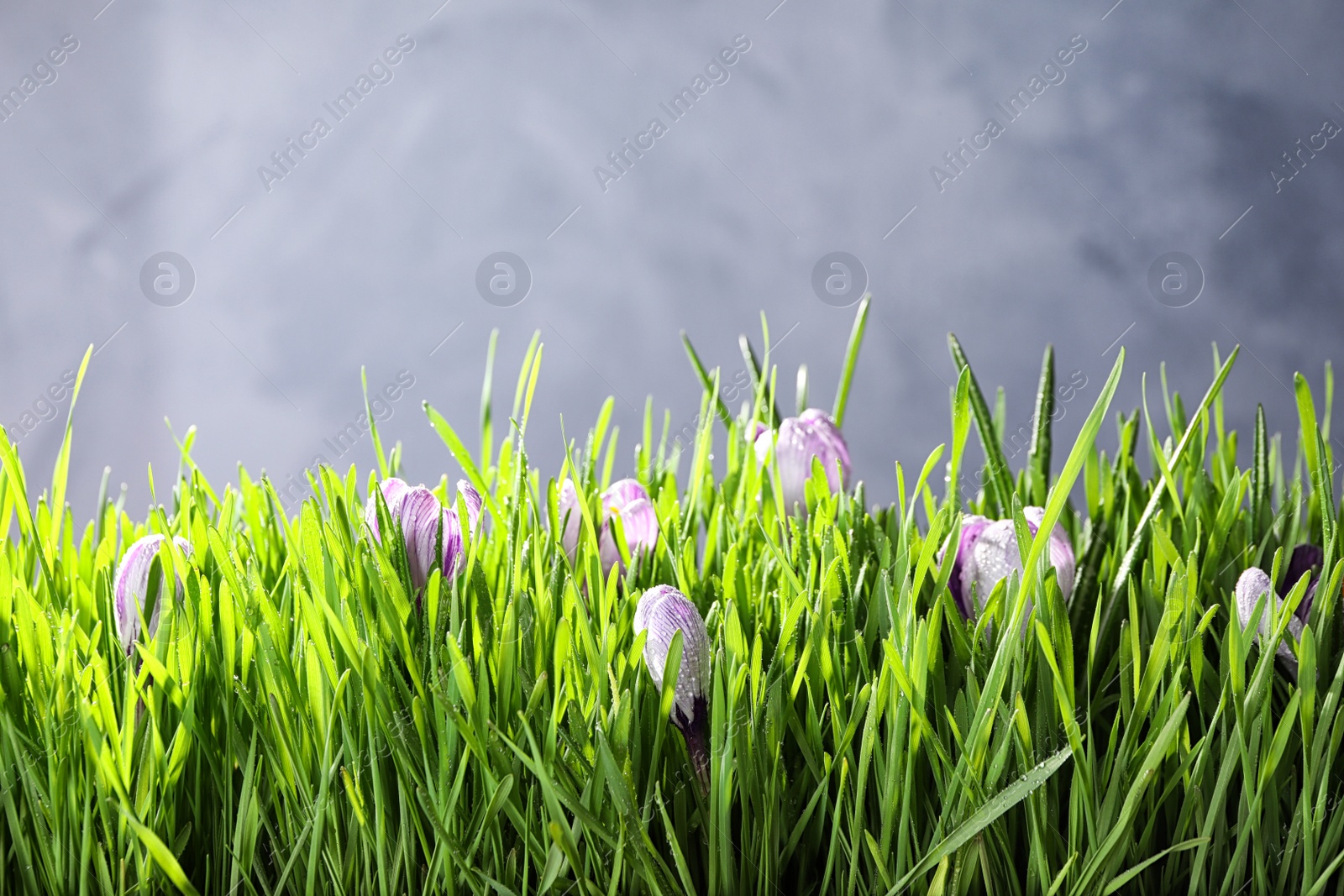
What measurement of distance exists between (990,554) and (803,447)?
10 cm

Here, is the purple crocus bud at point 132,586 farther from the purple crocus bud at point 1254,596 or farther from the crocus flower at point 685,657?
the purple crocus bud at point 1254,596

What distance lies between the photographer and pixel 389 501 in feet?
0.92

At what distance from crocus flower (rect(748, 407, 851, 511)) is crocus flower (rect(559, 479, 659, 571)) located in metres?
0.06

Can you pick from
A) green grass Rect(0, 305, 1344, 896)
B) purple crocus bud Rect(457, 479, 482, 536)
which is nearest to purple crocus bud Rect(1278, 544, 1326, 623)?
green grass Rect(0, 305, 1344, 896)

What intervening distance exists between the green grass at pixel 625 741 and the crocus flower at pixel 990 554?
0.07 ft

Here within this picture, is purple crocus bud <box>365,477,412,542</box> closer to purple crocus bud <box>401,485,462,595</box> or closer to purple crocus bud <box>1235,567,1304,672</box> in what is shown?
purple crocus bud <box>401,485,462,595</box>

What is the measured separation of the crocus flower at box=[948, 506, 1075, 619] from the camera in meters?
0.29

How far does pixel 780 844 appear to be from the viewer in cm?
24

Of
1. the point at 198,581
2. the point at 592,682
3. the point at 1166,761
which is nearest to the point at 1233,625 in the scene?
the point at 1166,761

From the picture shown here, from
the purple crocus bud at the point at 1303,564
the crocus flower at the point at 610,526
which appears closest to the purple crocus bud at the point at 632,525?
the crocus flower at the point at 610,526

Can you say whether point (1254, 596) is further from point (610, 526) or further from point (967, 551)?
point (610, 526)

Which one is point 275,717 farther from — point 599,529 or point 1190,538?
point 1190,538

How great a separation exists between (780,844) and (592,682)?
0.22 ft

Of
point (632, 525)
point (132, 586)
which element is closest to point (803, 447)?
point (632, 525)
